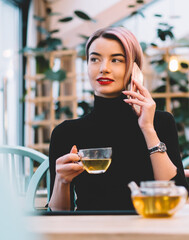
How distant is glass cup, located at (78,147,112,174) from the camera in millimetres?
942

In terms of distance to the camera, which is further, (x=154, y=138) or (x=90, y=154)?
(x=154, y=138)

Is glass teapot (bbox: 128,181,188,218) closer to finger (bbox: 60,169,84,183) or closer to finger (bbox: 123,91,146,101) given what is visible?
finger (bbox: 60,169,84,183)

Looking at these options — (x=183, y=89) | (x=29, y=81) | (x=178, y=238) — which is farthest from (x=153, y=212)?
(x=29, y=81)

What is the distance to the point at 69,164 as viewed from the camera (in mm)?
980

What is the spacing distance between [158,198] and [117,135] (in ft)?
2.22

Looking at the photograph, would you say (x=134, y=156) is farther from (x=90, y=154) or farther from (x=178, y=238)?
(x=178, y=238)

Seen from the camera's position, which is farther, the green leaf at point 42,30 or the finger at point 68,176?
the green leaf at point 42,30

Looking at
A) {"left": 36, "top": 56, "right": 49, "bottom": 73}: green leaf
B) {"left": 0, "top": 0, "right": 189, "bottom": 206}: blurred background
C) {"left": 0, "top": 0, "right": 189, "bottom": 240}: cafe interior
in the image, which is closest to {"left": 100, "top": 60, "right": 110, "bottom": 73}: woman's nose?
{"left": 0, "top": 0, "right": 189, "bottom": 240}: cafe interior

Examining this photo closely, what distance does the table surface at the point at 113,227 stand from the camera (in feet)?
1.81

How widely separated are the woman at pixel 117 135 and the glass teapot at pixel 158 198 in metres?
Answer: 0.46

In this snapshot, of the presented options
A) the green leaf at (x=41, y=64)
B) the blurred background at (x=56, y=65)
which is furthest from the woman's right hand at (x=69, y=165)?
the green leaf at (x=41, y=64)

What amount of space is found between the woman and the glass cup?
0.75 feet

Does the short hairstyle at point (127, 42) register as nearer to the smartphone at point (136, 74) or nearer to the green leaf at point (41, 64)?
the smartphone at point (136, 74)

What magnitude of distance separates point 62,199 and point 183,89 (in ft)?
11.5
